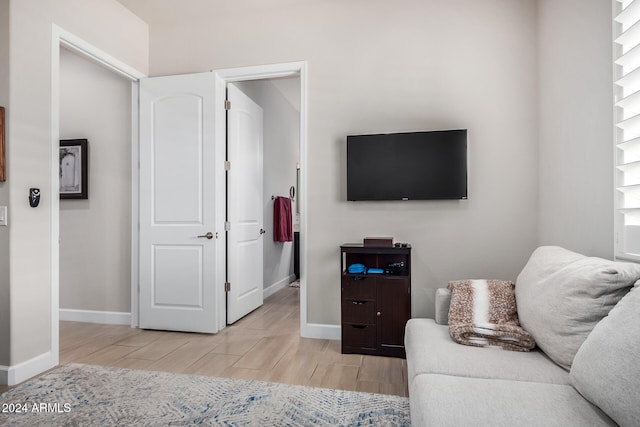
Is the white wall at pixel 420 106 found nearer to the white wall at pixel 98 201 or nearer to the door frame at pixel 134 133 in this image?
the door frame at pixel 134 133

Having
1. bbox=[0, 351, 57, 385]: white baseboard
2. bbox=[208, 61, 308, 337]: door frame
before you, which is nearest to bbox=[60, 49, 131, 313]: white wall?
bbox=[208, 61, 308, 337]: door frame

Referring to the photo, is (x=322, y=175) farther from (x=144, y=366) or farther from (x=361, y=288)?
(x=144, y=366)

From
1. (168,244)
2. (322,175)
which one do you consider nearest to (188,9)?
(322,175)

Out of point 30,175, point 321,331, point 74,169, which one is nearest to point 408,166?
point 321,331

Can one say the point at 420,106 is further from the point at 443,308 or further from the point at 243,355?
the point at 243,355

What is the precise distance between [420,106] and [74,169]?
11.0 ft

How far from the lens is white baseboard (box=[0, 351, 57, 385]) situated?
7.30 ft

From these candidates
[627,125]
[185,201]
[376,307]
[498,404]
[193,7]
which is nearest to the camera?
[498,404]

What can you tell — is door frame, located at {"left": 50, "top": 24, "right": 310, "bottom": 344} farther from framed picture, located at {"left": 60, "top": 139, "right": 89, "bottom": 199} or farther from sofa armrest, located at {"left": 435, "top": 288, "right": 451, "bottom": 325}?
sofa armrest, located at {"left": 435, "top": 288, "right": 451, "bottom": 325}

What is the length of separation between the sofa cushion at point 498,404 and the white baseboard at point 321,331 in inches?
69.3

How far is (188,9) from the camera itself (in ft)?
10.6

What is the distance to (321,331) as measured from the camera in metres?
3.11

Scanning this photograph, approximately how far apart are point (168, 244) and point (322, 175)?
156 centimetres

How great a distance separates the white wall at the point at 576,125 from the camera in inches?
73.9
